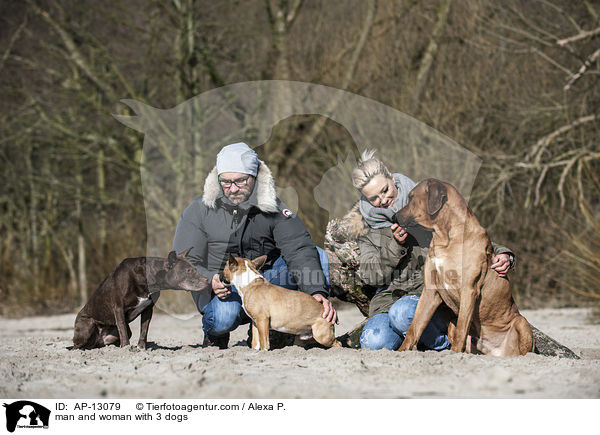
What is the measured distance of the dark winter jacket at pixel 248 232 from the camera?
4574mm

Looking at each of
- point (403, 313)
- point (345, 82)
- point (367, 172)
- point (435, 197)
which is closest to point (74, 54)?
point (345, 82)

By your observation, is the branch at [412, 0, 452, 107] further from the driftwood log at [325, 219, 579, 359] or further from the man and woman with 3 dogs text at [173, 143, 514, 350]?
the man and woman with 3 dogs text at [173, 143, 514, 350]

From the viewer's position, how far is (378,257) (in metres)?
4.58

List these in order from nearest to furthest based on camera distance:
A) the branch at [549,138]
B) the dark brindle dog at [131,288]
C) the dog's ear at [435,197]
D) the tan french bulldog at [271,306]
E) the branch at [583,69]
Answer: the dog's ear at [435,197] < the tan french bulldog at [271,306] < the dark brindle dog at [131,288] < the branch at [583,69] < the branch at [549,138]

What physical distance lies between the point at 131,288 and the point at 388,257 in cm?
200

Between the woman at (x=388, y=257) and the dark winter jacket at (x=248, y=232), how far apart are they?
44 centimetres

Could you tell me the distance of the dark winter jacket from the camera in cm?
457

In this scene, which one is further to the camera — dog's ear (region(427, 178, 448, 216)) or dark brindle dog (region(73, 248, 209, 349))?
dark brindle dog (region(73, 248, 209, 349))

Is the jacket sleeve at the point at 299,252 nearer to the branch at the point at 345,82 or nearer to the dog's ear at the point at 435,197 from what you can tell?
the dog's ear at the point at 435,197

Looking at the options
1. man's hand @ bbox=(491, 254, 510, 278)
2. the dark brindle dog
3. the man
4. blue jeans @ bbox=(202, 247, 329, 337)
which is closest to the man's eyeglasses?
the man

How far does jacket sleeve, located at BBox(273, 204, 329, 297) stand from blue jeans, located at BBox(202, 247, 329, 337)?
0.18 metres

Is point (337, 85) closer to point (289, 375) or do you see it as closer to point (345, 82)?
point (345, 82)

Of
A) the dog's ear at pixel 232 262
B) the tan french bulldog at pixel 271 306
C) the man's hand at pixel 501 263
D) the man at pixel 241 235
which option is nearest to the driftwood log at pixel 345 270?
the man at pixel 241 235
